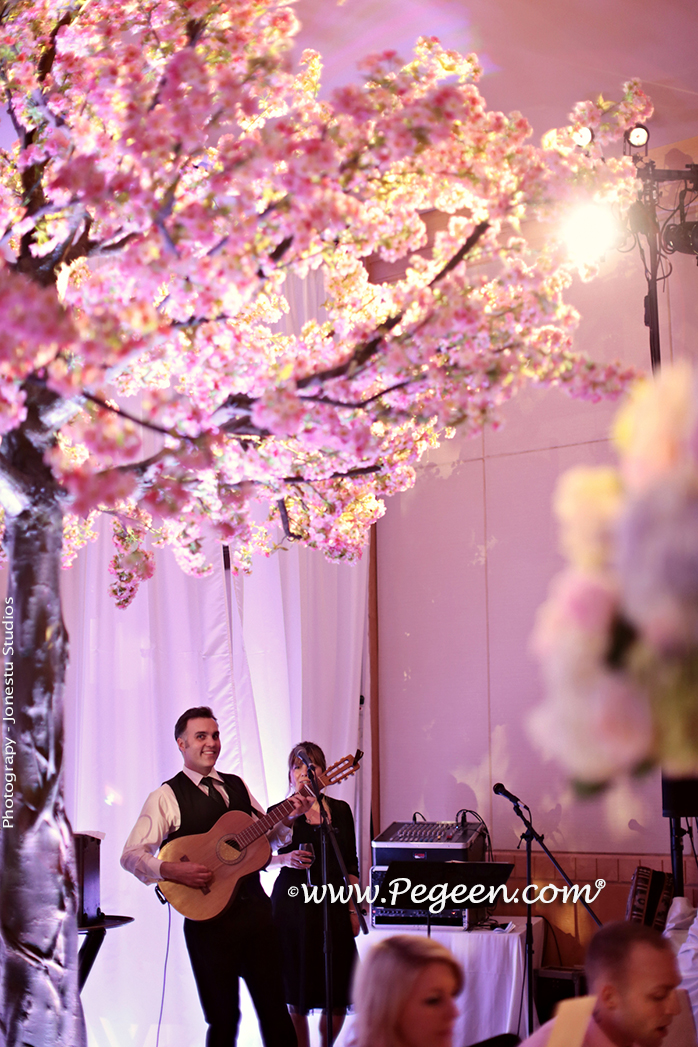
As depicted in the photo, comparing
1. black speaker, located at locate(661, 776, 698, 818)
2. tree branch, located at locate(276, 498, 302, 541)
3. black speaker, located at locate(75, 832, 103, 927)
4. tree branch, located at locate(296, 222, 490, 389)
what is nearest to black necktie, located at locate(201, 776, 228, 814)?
black speaker, located at locate(75, 832, 103, 927)

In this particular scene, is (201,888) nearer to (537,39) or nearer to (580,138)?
(580,138)

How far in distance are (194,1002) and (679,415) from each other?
15.5 ft

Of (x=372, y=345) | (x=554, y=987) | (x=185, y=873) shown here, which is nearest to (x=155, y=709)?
(x=185, y=873)

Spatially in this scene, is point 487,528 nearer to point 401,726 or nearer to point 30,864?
point 401,726

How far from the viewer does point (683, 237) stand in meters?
4.99

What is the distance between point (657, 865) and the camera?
512cm

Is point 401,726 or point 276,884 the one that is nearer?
point 276,884

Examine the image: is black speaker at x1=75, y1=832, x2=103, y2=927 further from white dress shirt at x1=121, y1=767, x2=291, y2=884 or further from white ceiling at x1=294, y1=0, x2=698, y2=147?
white ceiling at x1=294, y1=0, x2=698, y2=147

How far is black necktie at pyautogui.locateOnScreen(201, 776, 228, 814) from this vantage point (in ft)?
13.3

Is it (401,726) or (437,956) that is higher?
(401,726)

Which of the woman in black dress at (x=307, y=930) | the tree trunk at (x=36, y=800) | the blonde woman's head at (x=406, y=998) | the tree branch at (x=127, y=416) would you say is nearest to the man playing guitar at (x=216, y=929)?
the woman in black dress at (x=307, y=930)

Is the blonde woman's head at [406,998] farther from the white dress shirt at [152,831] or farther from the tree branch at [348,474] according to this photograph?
the white dress shirt at [152,831]

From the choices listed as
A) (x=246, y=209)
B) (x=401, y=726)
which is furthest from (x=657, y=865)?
(x=246, y=209)

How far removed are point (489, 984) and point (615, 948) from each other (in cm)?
240
